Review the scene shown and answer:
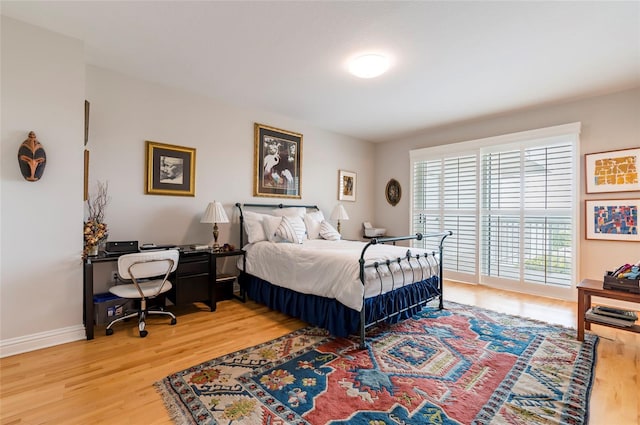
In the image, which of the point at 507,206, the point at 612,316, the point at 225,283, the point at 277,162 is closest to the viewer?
the point at 612,316

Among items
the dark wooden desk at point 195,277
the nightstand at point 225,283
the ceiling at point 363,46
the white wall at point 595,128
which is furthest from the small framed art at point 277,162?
the white wall at point 595,128

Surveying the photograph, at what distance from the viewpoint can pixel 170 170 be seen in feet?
11.9

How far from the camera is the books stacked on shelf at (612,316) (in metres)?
2.54

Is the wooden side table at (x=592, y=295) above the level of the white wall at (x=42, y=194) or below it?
below

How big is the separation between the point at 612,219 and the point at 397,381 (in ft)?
12.0

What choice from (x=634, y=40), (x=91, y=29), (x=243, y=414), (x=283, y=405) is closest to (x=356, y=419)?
(x=283, y=405)

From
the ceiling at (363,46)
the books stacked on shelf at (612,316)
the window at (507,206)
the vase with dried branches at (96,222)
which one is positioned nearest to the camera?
the ceiling at (363,46)

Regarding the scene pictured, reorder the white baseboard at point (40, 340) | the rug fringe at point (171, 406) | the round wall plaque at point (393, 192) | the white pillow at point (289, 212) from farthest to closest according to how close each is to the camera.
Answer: the round wall plaque at point (393, 192)
the white pillow at point (289, 212)
the white baseboard at point (40, 340)
the rug fringe at point (171, 406)

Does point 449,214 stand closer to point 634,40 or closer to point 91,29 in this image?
point 634,40

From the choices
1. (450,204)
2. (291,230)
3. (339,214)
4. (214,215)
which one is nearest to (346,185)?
(339,214)

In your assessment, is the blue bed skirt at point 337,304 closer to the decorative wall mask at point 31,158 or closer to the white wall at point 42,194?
the white wall at point 42,194

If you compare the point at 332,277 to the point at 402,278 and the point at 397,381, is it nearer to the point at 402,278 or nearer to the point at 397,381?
the point at 402,278

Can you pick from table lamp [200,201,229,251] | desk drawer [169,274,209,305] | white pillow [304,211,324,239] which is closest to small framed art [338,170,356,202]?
white pillow [304,211,324,239]

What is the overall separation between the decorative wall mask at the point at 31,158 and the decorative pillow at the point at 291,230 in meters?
2.36
